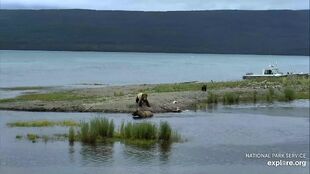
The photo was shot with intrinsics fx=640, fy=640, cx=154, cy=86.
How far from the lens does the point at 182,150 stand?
28328mm

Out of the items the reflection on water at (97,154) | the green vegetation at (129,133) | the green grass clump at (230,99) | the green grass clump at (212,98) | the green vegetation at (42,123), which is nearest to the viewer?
the reflection on water at (97,154)

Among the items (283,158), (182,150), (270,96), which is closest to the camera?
(283,158)

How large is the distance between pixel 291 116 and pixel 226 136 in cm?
1083

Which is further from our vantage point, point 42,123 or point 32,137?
point 42,123

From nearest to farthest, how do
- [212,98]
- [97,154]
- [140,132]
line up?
1. [97,154]
2. [140,132]
3. [212,98]

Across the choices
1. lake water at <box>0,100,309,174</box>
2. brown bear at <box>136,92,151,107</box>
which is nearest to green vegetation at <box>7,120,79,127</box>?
lake water at <box>0,100,309,174</box>

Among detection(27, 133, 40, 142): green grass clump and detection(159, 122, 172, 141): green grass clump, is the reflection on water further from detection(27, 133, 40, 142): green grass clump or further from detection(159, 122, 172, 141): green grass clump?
detection(27, 133, 40, 142): green grass clump

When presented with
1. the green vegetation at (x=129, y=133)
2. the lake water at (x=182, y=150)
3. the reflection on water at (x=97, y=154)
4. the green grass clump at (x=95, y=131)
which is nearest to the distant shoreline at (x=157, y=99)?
the lake water at (x=182, y=150)

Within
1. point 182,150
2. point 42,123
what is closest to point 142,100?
point 42,123

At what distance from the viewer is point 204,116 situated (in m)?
42.7

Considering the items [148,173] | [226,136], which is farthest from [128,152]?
[226,136]

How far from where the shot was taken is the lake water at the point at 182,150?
80.5 feet

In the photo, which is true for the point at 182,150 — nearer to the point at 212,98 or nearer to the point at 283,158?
the point at 283,158

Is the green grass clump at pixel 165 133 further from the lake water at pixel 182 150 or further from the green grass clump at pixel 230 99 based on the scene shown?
the green grass clump at pixel 230 99
